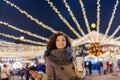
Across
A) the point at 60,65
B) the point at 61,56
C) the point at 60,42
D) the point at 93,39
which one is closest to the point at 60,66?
the point at 60,65

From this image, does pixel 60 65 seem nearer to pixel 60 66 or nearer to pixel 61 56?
pixel 60 66

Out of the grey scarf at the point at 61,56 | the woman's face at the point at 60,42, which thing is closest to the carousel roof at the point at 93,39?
the woman's face at the point at 60,42

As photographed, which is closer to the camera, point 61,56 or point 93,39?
point 61,56

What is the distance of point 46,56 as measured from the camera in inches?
183

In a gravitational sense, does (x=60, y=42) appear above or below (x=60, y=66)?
above

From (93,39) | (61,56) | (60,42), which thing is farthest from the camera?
(93,39)

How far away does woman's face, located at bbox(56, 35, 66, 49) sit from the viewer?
4.68 metres

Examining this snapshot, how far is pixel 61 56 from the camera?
4.53 meters

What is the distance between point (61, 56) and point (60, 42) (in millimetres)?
246

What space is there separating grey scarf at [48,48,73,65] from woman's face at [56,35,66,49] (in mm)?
109

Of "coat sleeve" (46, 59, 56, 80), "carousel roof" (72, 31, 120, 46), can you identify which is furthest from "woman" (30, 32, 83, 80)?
"carousel roof" (72, 31, 120, 46)

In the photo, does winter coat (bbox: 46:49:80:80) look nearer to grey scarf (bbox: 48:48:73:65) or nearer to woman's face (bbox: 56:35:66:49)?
grey scarf (bbox: 48:48:73:65)

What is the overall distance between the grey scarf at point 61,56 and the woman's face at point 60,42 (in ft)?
0.36

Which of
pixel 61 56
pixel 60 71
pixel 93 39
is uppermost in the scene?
pixel 93 39
